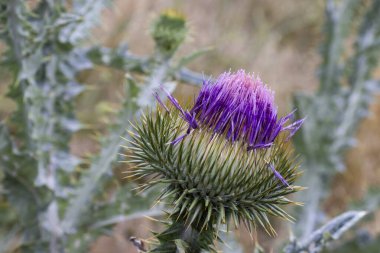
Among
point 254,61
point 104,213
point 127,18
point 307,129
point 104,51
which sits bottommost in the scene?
point 104,213

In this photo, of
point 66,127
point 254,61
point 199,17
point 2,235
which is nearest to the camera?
point 66,127

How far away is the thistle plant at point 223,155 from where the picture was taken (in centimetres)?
182

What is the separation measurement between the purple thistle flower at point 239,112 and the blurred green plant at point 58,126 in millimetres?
1007

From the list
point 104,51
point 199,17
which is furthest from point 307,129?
point 199,17

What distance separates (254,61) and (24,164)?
4270 millimetres

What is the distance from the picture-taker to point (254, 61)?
683 cm

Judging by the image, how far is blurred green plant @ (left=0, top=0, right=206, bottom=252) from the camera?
2871 mm

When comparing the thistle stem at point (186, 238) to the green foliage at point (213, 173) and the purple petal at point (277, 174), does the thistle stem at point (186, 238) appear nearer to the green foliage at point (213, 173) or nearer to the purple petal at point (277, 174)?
the green foliage at point (213, 173)

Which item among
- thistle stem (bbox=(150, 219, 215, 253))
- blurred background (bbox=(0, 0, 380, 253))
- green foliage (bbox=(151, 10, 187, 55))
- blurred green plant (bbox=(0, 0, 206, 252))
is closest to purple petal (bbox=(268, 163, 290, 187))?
thistle stem (bbox=(150, 219, 215, 253))

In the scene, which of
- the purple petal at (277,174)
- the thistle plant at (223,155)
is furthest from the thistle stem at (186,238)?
the purple petal at (277,174)

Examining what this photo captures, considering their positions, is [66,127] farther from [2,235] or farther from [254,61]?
[254,61]

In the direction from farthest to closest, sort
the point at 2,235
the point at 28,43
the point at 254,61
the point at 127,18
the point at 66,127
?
the point at 254,61
the point at 127,18
the point at 2,235
the point at 66,127
the point at 28,43

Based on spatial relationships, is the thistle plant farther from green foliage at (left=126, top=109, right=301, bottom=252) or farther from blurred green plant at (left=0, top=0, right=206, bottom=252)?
blurred green plant at (left=0, top=0, right=206, bottom=252)

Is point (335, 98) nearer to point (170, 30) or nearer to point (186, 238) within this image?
point (170, 30)
